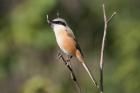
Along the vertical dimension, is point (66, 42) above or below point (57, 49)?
above

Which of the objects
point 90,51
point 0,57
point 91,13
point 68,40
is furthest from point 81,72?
point 68,40

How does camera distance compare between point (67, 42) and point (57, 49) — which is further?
point (57, 49)

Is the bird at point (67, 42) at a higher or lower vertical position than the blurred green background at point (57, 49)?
higher

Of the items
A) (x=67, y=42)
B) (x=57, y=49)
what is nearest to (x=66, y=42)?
(x=67, y=42)

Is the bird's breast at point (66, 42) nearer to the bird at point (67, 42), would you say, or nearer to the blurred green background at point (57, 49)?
the bird at point (67, 42)

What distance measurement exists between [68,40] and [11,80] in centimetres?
407

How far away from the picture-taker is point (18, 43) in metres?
6.87

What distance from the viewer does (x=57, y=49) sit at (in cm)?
777

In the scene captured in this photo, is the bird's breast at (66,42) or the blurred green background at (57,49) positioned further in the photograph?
the blurred green background at (57,49)

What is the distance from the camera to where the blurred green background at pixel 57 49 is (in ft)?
21.0

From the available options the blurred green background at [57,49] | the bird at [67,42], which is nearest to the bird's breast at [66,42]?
the bird at [67,42]

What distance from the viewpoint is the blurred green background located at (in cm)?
641

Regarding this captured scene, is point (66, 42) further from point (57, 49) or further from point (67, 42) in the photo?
point (57, 49)

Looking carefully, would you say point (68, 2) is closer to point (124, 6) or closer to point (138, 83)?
A: point (124, 6)
